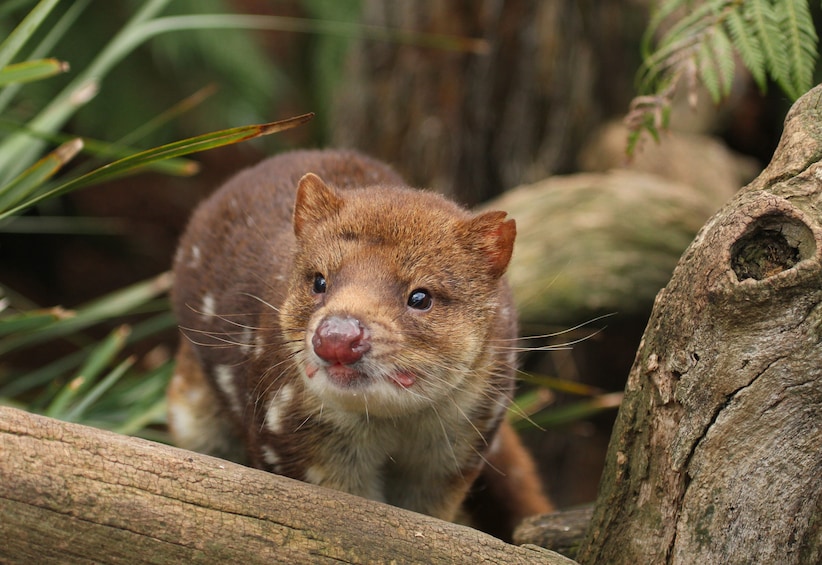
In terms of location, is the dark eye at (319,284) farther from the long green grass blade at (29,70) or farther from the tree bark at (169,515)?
the long green grass blade at (29,70)

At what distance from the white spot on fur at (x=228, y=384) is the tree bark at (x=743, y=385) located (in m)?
1.59

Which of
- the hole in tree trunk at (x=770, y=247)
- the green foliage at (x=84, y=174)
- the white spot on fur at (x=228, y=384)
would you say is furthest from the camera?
the white spot on fur at (x=228, y=384)

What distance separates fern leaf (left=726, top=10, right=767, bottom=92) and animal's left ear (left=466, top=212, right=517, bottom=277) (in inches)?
35.8

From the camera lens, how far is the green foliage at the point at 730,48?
113 inches

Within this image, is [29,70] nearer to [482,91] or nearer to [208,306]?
[208,306]

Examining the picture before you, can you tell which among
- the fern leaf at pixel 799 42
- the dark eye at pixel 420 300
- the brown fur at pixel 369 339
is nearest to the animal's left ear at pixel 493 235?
the brown fur at pixel 369 339

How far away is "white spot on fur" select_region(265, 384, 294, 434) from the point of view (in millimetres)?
2959

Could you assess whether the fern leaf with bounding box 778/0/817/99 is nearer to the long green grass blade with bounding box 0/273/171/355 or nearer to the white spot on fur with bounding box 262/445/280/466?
the white spot on fur with bounding box 262/445/280/466

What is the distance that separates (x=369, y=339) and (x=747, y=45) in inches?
61.6

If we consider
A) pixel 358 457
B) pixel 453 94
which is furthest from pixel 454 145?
pixel 358 457

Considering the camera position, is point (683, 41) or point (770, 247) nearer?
point (770, 247)

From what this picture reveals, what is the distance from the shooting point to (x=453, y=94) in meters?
6.00

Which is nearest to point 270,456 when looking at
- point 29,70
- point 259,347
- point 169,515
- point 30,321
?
point 259,347

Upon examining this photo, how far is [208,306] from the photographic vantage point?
3.60m
